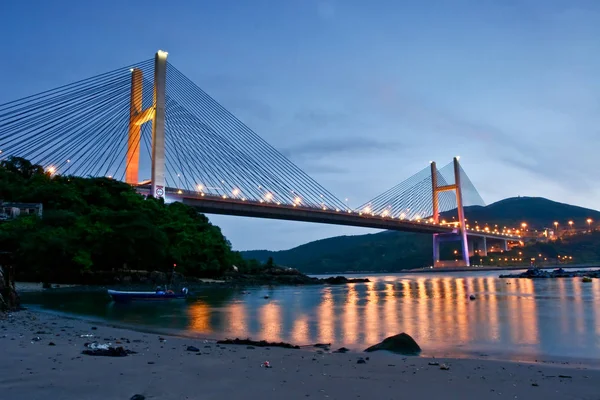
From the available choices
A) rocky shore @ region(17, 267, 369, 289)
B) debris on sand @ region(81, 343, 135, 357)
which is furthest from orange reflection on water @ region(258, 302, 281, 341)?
rocky shore @ region(17, 267, 369, 289)

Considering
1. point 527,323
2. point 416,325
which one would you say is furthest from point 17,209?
point 527,323

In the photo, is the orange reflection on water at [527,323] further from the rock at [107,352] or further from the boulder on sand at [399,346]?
the rock at [107,352]

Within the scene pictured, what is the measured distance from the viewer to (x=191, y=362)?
6516mm

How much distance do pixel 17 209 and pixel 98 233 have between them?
8.61 meters

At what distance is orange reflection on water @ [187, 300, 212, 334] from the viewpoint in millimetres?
13315

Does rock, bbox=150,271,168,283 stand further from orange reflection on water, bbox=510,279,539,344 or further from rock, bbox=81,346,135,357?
rock, bbox=81,346,135,357

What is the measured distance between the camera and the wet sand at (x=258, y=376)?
4742 mm

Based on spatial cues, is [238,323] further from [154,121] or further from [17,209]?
[17,209]

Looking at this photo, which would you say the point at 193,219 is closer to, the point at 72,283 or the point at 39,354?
the point at 72,283

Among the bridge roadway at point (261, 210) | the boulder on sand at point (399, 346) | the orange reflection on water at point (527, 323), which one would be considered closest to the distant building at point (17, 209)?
the bridge roadway at point (261, 210)

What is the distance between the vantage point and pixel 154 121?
40.2 m

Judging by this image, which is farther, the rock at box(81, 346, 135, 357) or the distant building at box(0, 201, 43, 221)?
the distant building at box(0, 201, 43, 221)

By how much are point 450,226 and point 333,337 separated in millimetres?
75256

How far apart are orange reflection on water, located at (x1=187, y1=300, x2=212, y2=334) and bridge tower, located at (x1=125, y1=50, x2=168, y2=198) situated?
2263cm
